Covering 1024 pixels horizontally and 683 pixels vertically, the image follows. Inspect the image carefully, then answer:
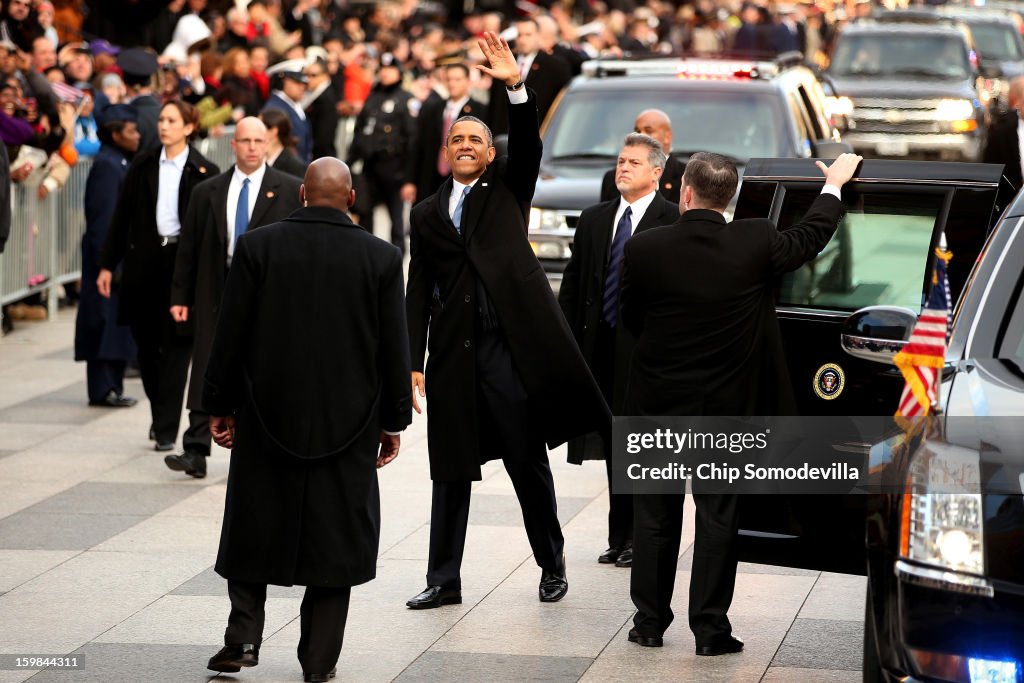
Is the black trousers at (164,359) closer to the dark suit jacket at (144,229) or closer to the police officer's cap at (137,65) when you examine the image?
the dark suit jacket at (144,229)

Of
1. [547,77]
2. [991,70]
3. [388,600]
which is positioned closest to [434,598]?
[388,600]

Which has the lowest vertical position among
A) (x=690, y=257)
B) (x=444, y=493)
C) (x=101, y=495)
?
(x=101, y=495)

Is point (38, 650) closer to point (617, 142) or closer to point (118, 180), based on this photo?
point (118, 180)

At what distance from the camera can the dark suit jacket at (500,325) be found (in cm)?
702

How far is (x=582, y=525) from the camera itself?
8.63 m

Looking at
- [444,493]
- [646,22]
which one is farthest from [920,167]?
[646,22]

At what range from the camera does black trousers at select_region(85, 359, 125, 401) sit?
38.7 ft

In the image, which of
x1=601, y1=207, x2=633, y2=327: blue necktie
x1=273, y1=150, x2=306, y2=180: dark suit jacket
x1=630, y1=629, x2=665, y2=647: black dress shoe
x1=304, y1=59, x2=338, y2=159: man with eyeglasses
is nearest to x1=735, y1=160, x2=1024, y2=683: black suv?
x1=630, y1=629, x2=665, y2=647: black dress shoe

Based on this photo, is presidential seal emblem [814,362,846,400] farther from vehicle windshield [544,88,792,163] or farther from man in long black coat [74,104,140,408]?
vehicle windshield [544,88,792,163]

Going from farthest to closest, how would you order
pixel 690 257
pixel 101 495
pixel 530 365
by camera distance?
pixel 101 495 → pixel 530 365 → pixel 690 257

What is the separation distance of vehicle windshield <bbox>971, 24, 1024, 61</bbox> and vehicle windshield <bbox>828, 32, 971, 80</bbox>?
4492 millimetres

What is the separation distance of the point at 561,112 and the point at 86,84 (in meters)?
4.85

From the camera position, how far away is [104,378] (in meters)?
11.8

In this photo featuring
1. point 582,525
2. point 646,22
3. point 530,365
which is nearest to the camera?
point 530,365
